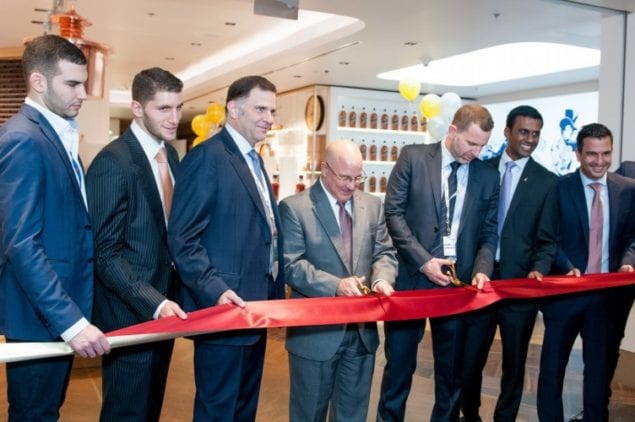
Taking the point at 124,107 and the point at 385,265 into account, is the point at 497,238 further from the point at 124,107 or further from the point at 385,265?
the point at 124,107

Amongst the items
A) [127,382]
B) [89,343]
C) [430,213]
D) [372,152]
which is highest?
[372,152]

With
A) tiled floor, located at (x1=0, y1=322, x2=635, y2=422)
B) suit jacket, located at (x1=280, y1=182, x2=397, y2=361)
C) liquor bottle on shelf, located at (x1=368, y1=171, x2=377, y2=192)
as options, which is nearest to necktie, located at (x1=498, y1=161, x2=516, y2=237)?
suit jacket, located at (x1=280, y1=182, x2=397, y2=361)

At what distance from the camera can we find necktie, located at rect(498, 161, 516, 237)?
3605mm

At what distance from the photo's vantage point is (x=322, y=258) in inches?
114

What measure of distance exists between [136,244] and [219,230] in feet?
1.01

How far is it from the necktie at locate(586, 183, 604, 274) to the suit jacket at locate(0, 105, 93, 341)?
2.59m

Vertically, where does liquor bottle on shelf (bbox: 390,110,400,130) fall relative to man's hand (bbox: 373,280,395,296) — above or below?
above

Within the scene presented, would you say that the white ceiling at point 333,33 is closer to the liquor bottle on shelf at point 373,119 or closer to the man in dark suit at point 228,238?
the liquor bottle on shelf at point 373,119

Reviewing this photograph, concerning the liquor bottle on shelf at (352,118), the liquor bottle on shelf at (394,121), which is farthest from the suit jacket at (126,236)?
the liquor bottle on shelf at (394,121)

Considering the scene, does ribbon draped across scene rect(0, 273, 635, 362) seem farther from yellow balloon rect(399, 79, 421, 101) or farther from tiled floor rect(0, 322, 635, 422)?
yellow balloon rect(399, 79, 421, 101)

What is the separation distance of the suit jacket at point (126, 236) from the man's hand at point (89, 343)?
252 millimetres

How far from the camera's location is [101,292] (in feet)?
8.28

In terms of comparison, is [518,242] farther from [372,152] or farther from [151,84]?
[372,152]

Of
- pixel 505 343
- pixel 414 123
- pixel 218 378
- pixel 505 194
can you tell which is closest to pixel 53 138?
pixel 218 378
